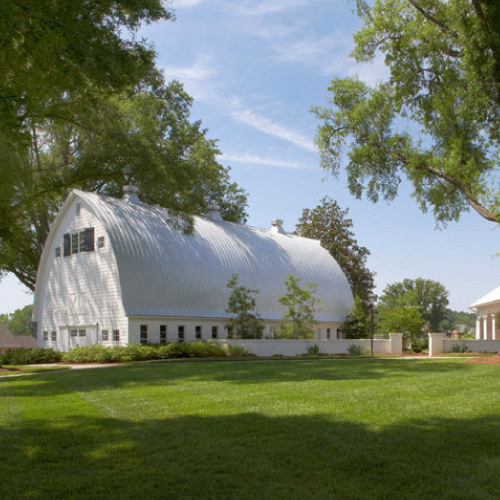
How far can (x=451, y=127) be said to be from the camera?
21188mm

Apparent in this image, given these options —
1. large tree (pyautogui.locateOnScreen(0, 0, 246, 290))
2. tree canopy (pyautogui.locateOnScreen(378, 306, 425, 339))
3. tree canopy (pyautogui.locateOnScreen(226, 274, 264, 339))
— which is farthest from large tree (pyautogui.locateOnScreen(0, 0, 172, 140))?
tree canopy (pyautogui.locateOnScreen(378, 306, 425, 339))

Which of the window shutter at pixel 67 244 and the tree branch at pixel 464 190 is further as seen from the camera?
the window shutter at pixel 67 244

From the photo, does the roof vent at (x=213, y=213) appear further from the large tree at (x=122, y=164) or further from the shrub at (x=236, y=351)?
the shrub at (x=236, y=351)

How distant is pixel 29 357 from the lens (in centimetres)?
2930

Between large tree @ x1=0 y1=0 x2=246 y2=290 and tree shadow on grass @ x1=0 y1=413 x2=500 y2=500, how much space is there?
4.99m

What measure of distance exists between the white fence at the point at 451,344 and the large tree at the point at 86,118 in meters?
15.3

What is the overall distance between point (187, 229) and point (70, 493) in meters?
22.8

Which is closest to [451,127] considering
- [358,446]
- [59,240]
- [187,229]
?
[187,229]

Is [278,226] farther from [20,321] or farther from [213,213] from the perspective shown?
[20,321]

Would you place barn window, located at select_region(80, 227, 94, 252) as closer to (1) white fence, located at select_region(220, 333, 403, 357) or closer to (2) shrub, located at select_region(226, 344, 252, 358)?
(1) white fence, located at select_region(220, 333, 403, 357)

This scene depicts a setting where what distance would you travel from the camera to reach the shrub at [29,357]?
29172 mm

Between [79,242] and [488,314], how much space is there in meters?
35.6

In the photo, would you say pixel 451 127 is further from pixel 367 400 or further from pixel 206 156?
pixel 206 156

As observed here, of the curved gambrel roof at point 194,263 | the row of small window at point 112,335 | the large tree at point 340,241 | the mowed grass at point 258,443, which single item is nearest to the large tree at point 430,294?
the large tree at point 340,241
